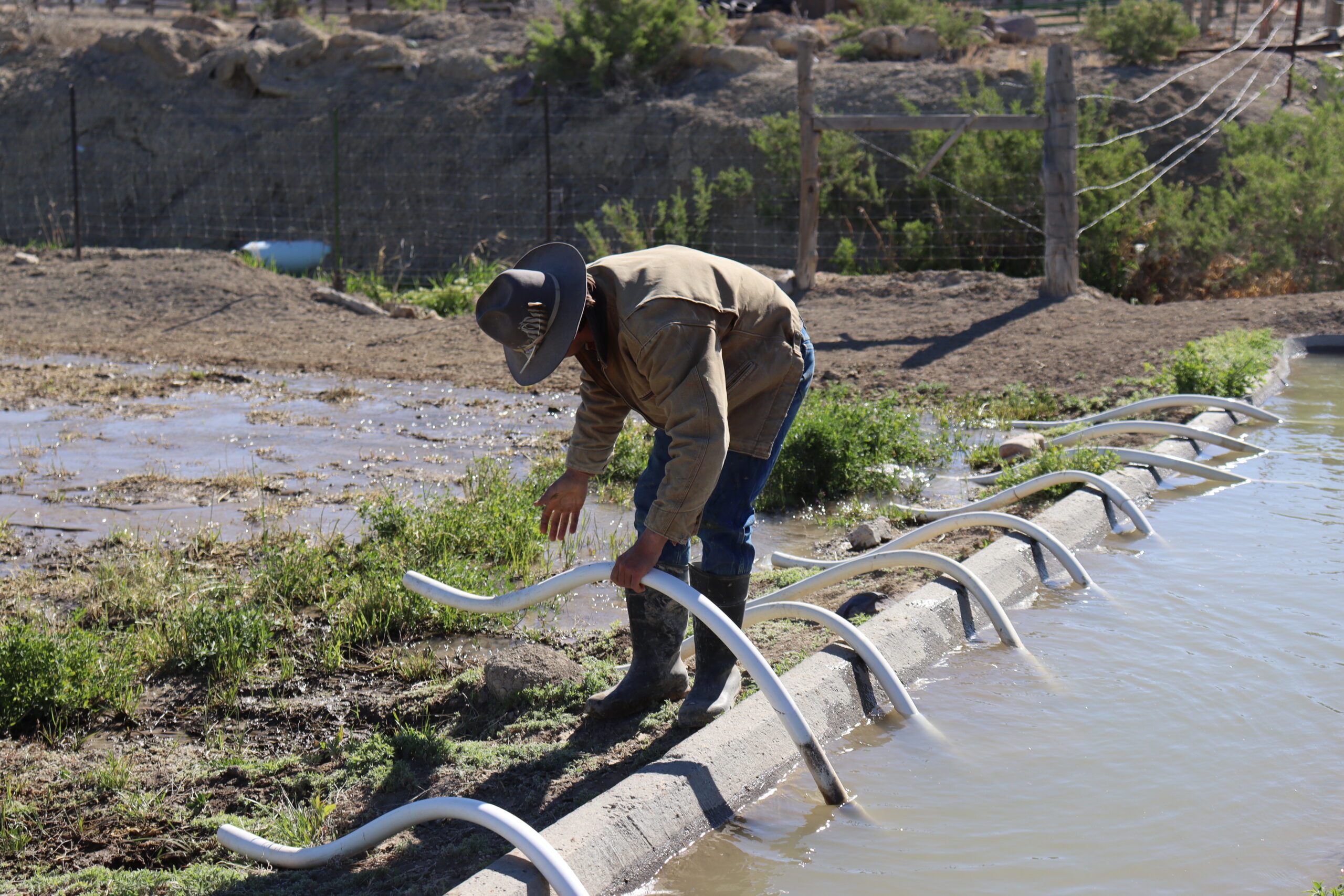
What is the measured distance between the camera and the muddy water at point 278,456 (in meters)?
5.72

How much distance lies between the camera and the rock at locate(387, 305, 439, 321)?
40.5 ft

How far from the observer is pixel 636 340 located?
117 inches

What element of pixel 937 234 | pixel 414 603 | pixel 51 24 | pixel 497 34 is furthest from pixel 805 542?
pixel 51 24

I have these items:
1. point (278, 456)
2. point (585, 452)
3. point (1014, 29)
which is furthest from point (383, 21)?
point (585, 452)

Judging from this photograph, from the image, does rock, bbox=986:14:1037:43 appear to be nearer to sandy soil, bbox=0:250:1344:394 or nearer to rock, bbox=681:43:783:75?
rock, bbox=681:43:783:75

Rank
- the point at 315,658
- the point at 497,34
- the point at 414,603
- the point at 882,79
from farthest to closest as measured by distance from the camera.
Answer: the point at 497,34
the point at 882,79
the point at 414,603
the point at 315,658

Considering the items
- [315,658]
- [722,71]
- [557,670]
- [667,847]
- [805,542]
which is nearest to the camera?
[667,847]

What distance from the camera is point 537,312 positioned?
9.78ft

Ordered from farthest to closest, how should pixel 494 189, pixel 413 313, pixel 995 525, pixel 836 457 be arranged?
1. pixel 494 189
2. pixel 413 313
3. pixel 836 457
4. pixel 995 525

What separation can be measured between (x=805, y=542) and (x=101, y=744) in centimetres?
324

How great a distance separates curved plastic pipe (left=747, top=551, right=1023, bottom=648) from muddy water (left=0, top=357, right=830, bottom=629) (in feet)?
2.85

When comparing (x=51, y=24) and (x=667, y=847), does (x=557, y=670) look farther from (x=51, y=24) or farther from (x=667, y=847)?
(x=51, y=24)

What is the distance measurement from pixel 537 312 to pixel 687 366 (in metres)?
0.43

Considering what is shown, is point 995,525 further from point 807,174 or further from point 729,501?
point 807,174
